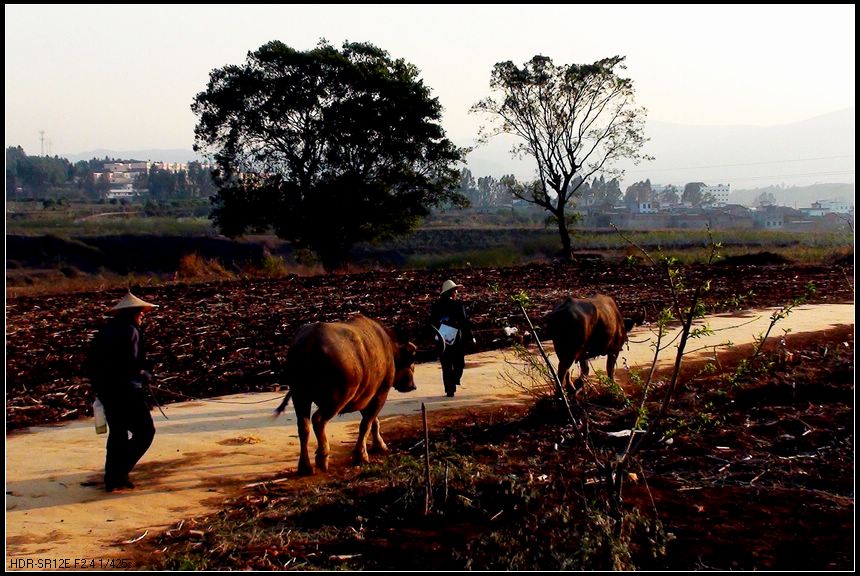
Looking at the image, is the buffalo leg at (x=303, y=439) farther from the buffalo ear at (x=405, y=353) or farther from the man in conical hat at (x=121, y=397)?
the buffalo ear at (x=405, y=353)

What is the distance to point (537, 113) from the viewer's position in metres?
41.6

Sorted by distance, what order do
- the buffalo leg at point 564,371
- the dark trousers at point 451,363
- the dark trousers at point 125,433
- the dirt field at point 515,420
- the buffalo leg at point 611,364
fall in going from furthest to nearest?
the buffalo leg at point 611,364 < the dark trousers at point 451,363 < the buffalo leg at point 564,371 < the dark trousers at point 125,433 < the dirt field at point 515,420

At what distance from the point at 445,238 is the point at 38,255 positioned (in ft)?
102

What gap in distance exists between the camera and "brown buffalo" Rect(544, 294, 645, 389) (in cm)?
1241

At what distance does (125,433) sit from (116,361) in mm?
787

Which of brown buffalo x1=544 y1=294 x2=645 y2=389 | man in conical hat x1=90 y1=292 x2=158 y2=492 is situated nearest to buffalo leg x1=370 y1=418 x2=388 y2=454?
man in conical hat x1=90 y1=292 x2=158 y2=492

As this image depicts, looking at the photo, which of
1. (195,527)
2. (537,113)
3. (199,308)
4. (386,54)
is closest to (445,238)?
(537,113)

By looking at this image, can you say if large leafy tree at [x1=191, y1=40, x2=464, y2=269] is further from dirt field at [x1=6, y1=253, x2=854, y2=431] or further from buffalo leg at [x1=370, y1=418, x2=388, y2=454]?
buffalo leg at [x1=370, y1=418, x2=388, y2=454]

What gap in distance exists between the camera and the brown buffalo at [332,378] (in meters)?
9.17

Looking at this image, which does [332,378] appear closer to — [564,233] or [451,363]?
[451,363]

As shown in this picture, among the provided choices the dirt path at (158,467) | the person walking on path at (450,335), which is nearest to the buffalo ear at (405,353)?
the dirt path at (158,467)

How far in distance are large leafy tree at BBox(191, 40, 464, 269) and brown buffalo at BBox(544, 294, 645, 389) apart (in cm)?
2228

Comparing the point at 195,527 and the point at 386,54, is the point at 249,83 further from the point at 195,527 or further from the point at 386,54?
the point at 195,527

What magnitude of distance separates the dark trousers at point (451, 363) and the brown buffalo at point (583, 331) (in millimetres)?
1470
